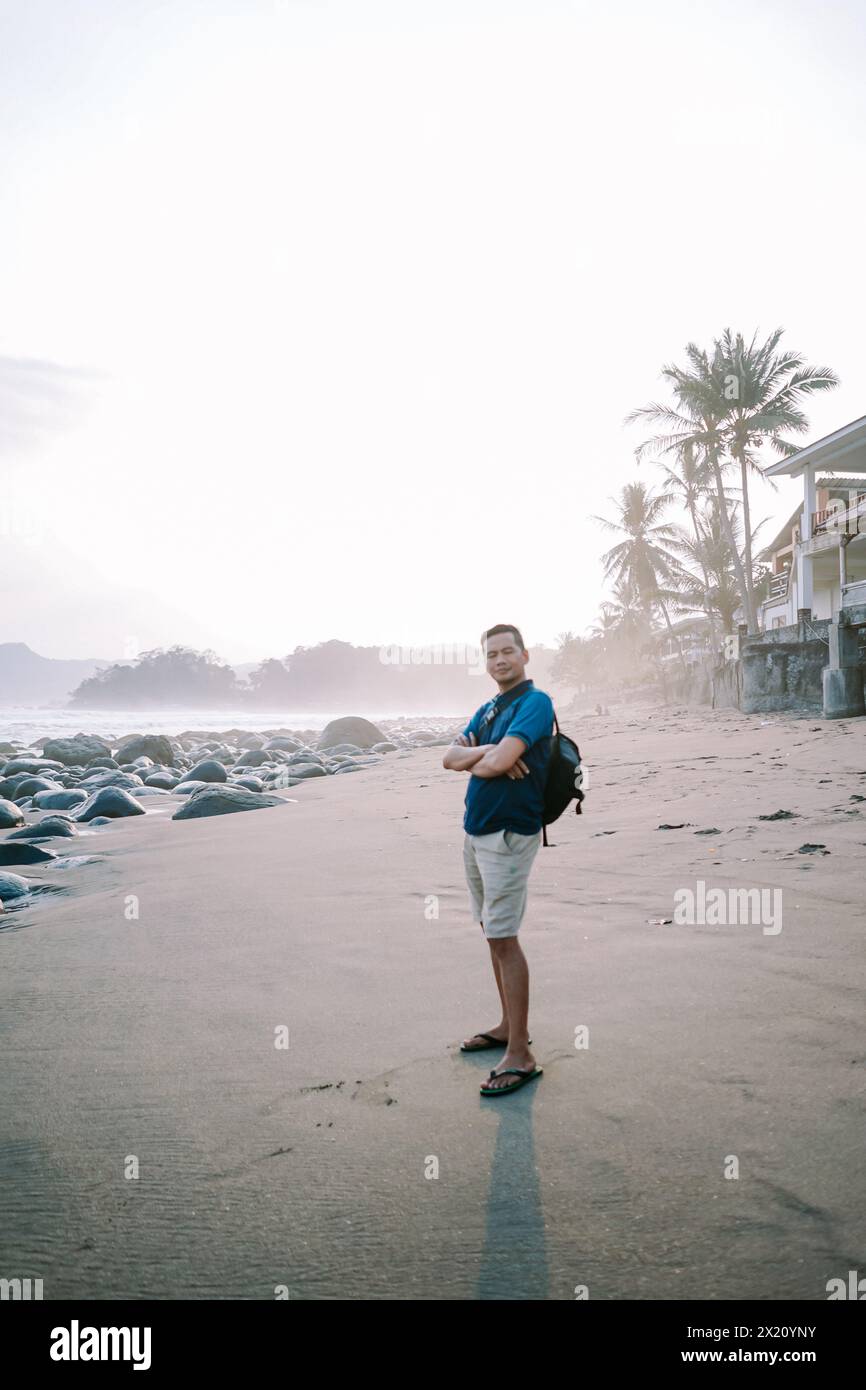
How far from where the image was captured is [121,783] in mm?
13195

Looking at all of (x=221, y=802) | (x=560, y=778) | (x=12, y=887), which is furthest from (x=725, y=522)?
(x=560, y=778)

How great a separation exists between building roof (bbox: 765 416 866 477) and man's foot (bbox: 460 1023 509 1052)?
23968 millimetres

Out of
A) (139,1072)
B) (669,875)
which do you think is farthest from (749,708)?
(139,1072)

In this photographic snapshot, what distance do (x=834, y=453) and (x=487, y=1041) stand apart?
26.1 meters

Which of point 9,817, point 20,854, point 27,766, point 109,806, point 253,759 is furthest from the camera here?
point 253,759

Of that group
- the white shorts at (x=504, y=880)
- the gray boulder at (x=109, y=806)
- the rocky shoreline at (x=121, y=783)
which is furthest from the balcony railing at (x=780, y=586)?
the white shorts at (x=504, y=880)

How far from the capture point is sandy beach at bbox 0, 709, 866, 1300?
6.30 feet

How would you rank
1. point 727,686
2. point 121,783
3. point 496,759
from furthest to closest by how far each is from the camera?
1. point 727,686
2. point 121,783
3. point 496,759

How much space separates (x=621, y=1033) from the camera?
2957 millimetres

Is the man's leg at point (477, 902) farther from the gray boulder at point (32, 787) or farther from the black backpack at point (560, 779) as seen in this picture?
the gray boulder at point (32, 787)

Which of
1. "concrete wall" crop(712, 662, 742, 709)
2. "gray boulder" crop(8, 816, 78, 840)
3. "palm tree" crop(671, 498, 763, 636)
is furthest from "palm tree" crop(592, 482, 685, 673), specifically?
"gray boulder" crop(8, 816, 78, 840)

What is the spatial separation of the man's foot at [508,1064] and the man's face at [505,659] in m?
1.29

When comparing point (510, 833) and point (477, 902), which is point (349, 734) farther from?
point (510, 833)

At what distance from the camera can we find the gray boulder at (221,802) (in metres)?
9.90
